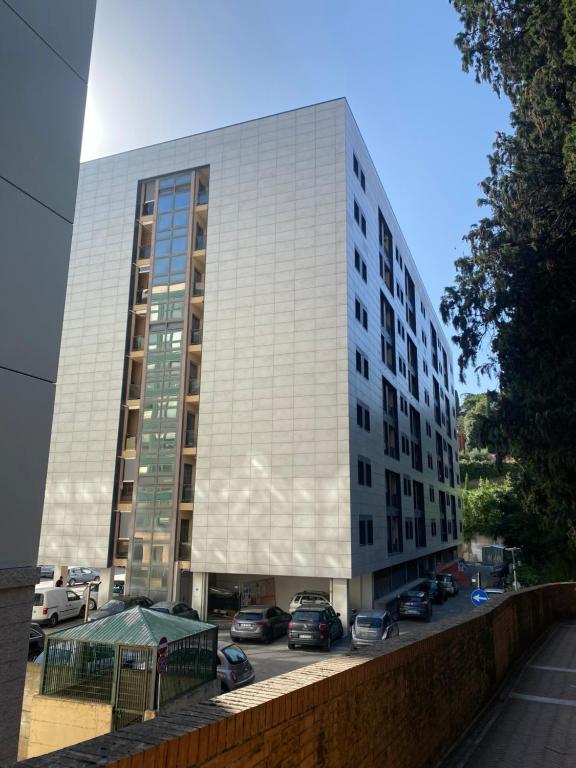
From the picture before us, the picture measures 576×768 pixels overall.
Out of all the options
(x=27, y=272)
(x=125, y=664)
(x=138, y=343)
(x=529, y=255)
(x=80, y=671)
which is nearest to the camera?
(x=27, y=272)

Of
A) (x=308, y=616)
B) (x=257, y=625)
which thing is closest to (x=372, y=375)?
(x=308, y=616)

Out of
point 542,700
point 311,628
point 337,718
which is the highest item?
point 337,718

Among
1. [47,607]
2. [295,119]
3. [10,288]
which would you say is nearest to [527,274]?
[10,288]

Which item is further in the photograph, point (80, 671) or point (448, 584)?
point (448, 584)

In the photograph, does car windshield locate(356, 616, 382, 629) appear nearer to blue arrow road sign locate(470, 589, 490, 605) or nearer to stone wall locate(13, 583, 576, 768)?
blue arrow road sign locate(470, 589, 490, 605)

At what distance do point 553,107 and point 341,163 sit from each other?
1777 cm

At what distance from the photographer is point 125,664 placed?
10461 mm

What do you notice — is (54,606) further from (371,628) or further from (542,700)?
(542,700)

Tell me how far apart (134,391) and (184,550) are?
33.7ft

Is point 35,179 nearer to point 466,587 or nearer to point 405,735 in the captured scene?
point 405,735

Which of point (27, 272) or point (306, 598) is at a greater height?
point (27, 272)

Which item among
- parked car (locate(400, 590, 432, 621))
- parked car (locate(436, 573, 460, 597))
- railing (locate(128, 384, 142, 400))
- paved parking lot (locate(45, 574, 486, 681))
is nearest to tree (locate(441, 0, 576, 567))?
paved parking lot (locate(45, 574, 486, 681))

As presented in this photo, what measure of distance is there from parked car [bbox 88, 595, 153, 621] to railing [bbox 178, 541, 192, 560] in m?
2.90

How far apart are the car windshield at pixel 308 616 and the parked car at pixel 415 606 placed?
29.5ft
